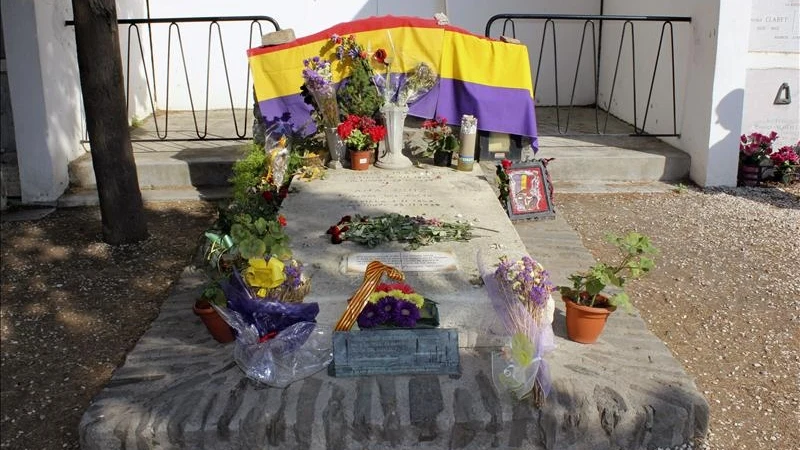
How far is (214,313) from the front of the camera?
3.33 m

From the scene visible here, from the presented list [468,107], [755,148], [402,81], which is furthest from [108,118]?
[755,148]

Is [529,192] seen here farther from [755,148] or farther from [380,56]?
[755,148]

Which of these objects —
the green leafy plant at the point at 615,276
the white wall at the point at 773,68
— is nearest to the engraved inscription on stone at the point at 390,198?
the green leafy plant at the point at 615,276

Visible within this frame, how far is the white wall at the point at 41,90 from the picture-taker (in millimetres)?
5961

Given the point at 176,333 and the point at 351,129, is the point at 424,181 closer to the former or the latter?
the point at 351,129

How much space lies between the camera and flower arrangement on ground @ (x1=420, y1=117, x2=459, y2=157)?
19.4 feet

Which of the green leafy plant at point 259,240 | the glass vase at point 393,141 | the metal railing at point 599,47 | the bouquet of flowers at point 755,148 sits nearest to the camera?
the green leafy plant at point 259,240

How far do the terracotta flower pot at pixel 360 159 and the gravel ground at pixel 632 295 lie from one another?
4.28 feet

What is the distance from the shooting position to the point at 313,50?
234 inches

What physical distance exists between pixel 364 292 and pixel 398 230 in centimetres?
111

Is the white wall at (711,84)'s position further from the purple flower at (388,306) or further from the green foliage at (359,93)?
the purple flower at (388,306)

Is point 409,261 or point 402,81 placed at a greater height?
point 402,81

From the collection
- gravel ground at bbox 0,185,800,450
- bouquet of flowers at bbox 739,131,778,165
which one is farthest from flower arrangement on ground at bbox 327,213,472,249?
bouquet of flowers at bbox 739,131,778,165

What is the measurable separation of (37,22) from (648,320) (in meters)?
5.20
